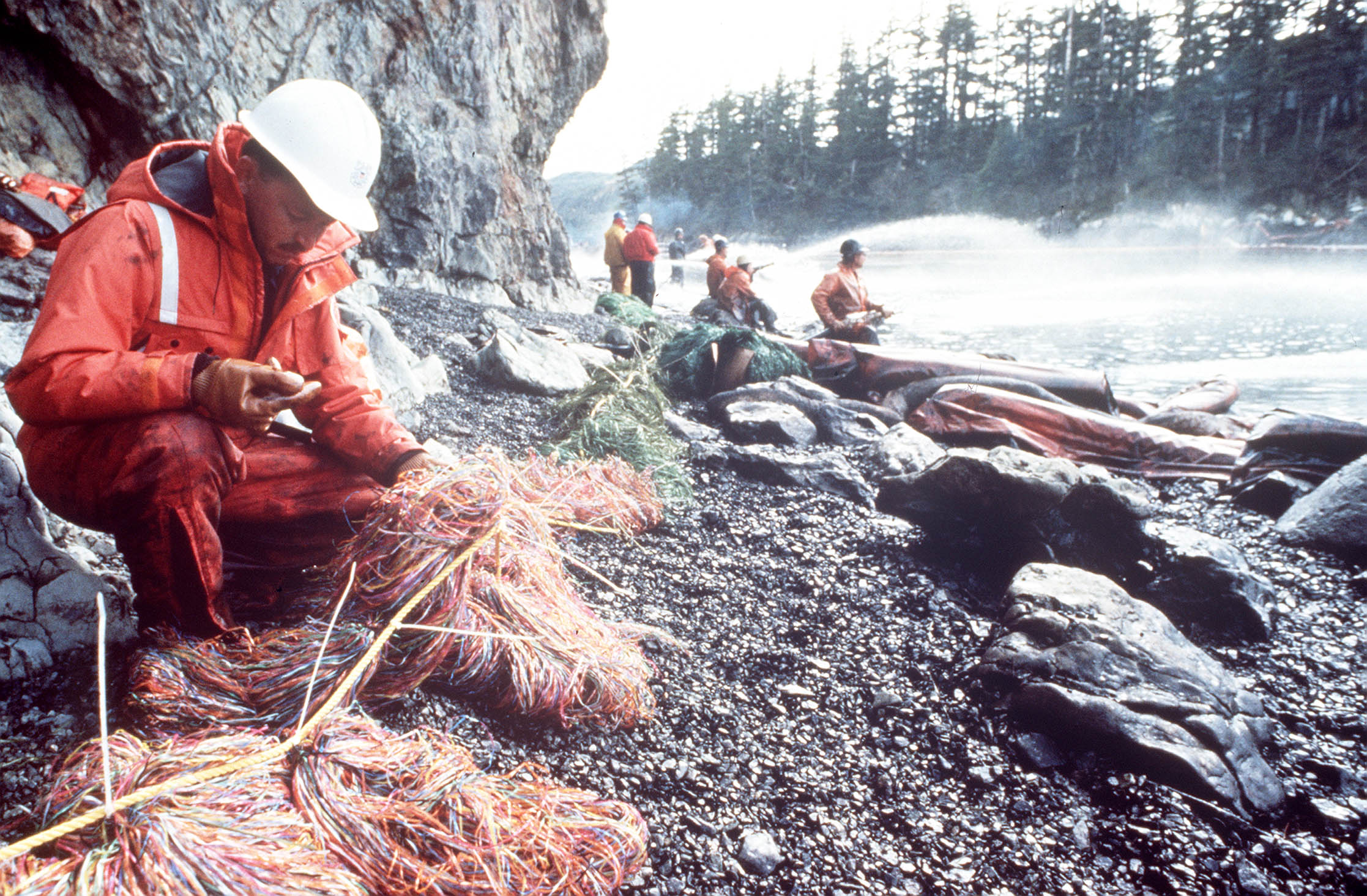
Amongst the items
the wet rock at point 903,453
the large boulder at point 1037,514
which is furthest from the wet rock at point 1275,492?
the wet rock at point 903,453

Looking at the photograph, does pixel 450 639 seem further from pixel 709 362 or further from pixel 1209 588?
pixel 709 362

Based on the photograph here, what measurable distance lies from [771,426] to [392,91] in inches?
296

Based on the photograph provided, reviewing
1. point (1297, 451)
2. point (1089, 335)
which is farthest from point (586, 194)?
point (1297, 451)

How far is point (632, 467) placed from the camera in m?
3.87

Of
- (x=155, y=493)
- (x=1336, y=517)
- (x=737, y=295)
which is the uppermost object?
(x=155, y=493)

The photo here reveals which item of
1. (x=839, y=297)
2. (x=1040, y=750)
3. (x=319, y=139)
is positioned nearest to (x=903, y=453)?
(x=1040, y=750)

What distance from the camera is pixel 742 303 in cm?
1210

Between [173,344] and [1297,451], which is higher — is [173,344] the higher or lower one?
the higher one

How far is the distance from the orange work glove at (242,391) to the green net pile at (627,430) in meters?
1.72

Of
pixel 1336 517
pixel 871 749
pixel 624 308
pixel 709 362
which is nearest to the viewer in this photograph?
pixel 871 749

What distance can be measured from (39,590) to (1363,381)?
1130cm

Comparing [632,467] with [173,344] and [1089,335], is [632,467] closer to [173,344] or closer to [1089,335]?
[173,344]

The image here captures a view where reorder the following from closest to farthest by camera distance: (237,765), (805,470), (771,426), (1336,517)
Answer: (237,765) < (1336,517) < (805,470) < (771,426)

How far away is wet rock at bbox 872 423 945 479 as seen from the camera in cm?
476
